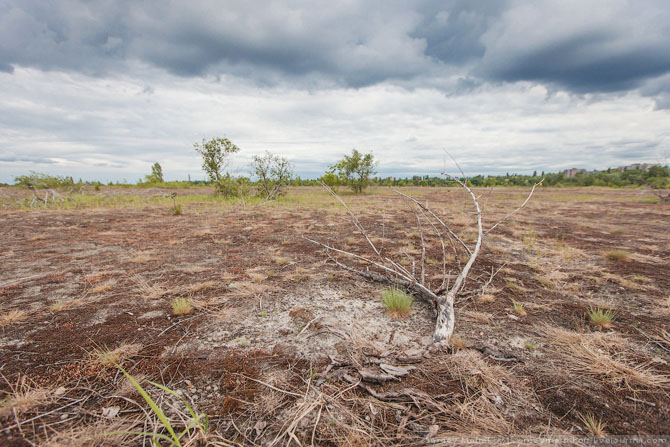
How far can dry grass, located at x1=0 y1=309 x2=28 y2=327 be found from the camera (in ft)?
9.60

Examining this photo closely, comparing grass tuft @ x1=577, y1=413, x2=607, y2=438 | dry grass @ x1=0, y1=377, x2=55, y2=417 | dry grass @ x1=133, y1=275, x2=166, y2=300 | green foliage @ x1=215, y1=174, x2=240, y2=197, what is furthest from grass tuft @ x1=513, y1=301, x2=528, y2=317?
Result: green foliage @ x1=215, y1=174, x2=240, y2=197

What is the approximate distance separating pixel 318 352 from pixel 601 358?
250 centimetres

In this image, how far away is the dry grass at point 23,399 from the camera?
5.69ft

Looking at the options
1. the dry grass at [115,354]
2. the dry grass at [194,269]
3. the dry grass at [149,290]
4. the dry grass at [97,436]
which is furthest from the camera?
the dry grass at [194,269]

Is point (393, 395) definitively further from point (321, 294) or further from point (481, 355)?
point (321, 294)

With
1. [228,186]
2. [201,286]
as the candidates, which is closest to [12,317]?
[201,286]

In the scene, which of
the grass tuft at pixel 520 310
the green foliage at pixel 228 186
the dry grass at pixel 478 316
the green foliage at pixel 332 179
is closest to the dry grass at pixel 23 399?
the dry grass at pixel 478 316

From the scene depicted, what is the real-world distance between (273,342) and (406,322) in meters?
1.54

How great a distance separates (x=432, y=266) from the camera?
212 inches

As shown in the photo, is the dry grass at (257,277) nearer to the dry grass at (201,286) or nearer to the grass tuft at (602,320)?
the dry grass at (201,286)

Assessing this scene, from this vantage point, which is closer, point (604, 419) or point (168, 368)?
point (604, 419)

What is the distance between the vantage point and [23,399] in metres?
1.79

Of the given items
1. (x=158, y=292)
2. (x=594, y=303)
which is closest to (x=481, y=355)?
(x=594, y=303)

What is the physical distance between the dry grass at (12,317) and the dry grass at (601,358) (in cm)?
573
